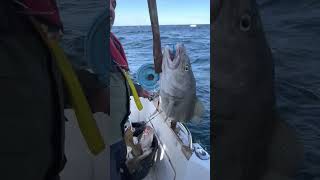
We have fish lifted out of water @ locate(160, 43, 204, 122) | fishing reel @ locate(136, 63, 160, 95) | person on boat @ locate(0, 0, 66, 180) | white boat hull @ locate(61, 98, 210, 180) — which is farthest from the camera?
fishing reel @ locate(136, 63, 160, 95)

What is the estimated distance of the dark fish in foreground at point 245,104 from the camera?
107 centimetres

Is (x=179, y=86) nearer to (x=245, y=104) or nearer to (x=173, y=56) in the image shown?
(x=173, y=56)

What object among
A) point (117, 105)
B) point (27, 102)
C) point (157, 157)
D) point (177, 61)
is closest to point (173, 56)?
point (177, 61)

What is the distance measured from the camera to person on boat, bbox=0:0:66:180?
1.16 metres

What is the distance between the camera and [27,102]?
1.20 m

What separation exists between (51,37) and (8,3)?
22 cm

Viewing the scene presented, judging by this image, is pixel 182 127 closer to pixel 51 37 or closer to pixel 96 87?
pixel 96 87

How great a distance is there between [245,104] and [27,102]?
604 mm

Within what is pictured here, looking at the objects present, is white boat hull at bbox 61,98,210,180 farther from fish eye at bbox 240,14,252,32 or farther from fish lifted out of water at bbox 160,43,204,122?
fish eye at bbox 240,14,252,32

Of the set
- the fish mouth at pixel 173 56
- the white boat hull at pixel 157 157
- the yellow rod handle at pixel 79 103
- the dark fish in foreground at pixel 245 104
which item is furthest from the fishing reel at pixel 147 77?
the dark fish in foreground at pixel 245 104

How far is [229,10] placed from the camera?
1.07 meters

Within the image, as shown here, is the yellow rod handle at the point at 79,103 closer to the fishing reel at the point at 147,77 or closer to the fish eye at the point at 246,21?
the fish eye at the point at 246,21

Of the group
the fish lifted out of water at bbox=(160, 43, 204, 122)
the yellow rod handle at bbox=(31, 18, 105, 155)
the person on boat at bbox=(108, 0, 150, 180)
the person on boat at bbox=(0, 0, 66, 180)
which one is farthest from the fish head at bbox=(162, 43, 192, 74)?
the person on boat at bbox=(0, 0, 66, 180)

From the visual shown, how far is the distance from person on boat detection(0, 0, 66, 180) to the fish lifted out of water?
8.44 feet
